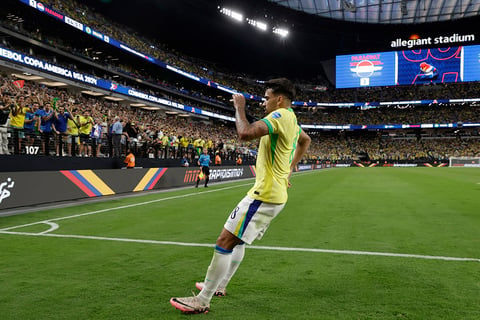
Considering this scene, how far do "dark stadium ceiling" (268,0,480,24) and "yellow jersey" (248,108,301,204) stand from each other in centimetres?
4978

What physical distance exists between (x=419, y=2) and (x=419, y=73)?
16275mm

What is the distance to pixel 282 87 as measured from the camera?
3.51 m

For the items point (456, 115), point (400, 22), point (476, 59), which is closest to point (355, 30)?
point (400, 22)

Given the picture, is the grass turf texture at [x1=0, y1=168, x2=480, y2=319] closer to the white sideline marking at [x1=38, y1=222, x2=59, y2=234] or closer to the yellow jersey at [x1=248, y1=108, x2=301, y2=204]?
the white sideline marking at [x1=38, y1=222, x2=59, y2=234]

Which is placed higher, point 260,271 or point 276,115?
point 276,115

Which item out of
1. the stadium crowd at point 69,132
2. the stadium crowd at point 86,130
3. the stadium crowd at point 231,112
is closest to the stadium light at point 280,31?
the stadium crowd at point 231,112

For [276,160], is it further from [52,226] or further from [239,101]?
[52,226]

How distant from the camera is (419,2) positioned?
50.9 metres

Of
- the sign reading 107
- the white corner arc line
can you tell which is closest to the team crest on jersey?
the white corner arc line

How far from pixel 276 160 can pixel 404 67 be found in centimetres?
6865

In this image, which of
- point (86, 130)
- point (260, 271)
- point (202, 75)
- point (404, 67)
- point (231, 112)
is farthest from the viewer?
point (231, 112)

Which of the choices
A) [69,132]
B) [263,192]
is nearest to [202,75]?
[69,132]

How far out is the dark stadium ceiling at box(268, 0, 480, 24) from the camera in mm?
50812

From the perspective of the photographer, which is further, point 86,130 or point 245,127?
point 86,130
